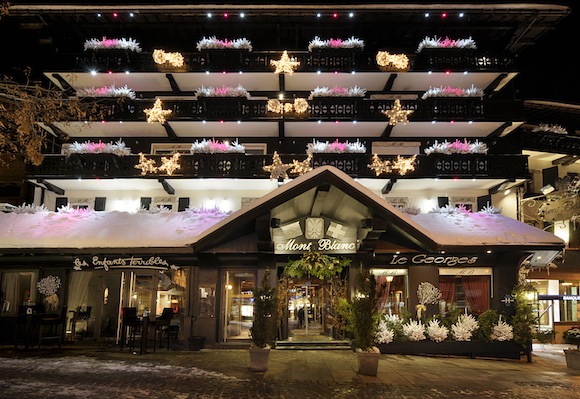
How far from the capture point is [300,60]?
2256 centimetres

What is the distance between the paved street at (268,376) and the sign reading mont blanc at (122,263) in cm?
317

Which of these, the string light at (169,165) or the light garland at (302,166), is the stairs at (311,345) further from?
the string light at (169,165)

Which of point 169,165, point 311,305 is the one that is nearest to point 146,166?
point 169,165

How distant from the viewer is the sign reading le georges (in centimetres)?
1903

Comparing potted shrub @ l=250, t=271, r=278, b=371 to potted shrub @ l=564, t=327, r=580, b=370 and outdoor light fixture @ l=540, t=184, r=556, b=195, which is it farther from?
outdoor light fixture @ l=540, t=184, r=556, b=195

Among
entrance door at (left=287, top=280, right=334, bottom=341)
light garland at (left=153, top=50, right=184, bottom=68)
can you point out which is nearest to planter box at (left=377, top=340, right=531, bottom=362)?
entrance door at (left=287, top=280, right=334, bottom=341)

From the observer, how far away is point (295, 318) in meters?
24.0

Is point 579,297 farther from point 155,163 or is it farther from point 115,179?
point 115,179

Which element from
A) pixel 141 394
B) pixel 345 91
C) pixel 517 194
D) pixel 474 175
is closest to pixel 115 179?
pixel 345 91

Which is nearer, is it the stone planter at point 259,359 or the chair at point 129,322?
the stone planter at point 259,359

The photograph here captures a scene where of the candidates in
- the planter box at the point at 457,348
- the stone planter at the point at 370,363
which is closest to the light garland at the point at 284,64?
the planter box at the point at 457,348

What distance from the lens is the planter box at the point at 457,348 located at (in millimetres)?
17406

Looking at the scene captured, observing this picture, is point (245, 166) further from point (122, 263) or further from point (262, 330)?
point (262, 330)

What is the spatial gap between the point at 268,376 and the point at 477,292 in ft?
34.5
